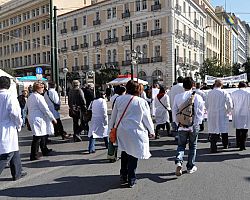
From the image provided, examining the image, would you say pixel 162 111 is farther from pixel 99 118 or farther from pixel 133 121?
pixel 133 121

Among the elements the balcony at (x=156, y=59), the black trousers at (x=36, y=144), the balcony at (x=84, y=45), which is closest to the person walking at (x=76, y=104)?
the black trousers at (x=36, y=144)

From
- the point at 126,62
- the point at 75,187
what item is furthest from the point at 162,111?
the point at 126,62

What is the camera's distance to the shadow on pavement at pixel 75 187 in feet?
17.7

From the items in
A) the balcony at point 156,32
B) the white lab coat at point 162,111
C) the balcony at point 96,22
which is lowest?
the white lab coat at point 162,111

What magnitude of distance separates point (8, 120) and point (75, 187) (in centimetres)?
163

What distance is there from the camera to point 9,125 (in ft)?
19.2

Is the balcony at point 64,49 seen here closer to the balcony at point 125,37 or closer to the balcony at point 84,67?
the balcony at point 84,67

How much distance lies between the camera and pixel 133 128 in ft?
18.1

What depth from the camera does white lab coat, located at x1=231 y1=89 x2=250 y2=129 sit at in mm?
8602

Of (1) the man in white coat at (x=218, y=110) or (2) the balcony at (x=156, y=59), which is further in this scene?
(2) the balcony at (x=156, y=59)

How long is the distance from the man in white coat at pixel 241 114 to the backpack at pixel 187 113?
287 cm

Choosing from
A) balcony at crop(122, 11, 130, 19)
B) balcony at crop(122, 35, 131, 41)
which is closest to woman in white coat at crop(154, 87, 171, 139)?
balcony at crop(122, 35, 131, 41)

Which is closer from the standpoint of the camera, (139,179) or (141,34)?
(139,179)

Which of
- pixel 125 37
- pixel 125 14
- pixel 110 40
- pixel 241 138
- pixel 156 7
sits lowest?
pixel 241 138
